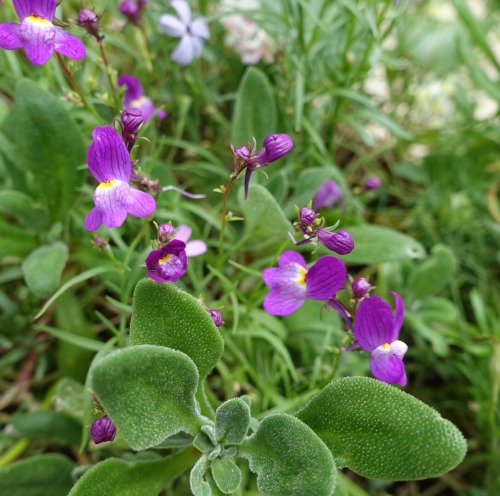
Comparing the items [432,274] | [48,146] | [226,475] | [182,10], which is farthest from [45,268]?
[432,274]

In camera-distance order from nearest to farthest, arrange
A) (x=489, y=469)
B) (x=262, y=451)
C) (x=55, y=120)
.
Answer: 1. (x=262, y=451)
2. (x=55, y=120)
3. (x=489, y=469)

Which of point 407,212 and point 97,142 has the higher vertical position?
point 97,142

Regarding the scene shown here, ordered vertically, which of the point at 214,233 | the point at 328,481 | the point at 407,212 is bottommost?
the point at 407,212

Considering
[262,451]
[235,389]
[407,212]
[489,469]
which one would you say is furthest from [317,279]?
[407,212]

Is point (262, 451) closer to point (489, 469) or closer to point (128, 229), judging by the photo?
point (128, 229)

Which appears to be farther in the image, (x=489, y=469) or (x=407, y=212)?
(x=407, y=212)

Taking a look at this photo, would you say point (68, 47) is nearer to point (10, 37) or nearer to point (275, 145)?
point (10, 37)
